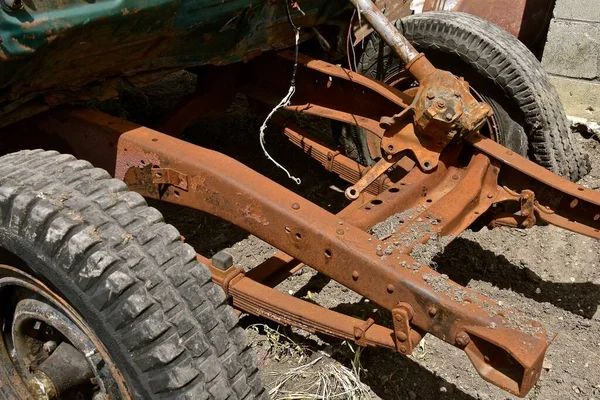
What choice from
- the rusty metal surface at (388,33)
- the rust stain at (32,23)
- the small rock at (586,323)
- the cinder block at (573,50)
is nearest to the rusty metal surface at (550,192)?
the rusty metal surface at (388,33)

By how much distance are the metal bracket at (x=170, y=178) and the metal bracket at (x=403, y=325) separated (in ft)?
2.98

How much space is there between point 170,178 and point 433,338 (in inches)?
58.7

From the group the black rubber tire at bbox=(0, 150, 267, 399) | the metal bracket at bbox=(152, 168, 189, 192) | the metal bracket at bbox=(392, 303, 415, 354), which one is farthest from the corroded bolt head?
the metal bracket at bbox=(392, 303, 415, 354)

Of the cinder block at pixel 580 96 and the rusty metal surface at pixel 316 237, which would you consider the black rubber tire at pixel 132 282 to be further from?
the cinder block at pixel 580 96

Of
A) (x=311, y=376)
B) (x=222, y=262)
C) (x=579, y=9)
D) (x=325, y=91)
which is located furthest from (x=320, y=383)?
(x=579, y=9)

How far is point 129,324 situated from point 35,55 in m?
1.02

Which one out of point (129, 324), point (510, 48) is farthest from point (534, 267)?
point (129, 324)

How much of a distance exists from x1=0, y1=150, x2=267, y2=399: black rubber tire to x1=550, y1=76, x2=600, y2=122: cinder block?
3687mm

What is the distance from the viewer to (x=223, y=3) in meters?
2.79

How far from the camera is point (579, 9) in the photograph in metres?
4.57

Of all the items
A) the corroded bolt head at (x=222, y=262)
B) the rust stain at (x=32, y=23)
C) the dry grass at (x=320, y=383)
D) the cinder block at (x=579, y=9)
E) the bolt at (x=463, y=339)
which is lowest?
the dry grass at (x=320, y=383)

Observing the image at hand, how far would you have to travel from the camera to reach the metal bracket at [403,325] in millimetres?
2096

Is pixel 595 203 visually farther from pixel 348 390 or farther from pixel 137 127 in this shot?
pixel 137 127

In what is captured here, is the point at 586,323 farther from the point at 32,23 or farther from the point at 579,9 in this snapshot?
the point at 32,23
